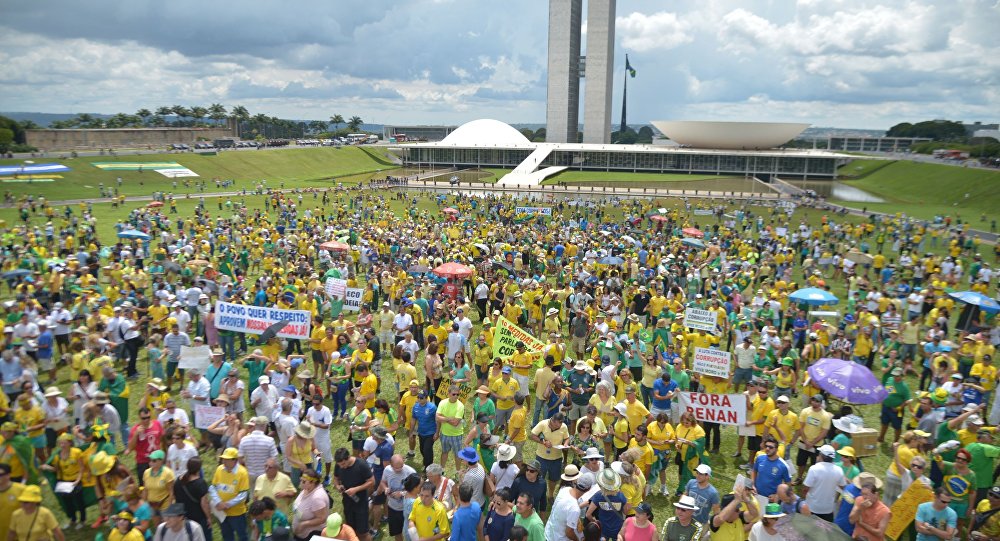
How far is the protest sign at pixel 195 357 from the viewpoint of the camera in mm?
10141

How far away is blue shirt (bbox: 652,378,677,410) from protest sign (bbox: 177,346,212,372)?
7441mm

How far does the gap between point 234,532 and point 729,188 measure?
201 feet

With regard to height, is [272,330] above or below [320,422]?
above

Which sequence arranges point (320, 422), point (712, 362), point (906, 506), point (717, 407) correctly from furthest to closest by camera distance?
point (712, 362), point (717, 407), point (320, 422), point (906, 506)

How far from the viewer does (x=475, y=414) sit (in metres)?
8.30

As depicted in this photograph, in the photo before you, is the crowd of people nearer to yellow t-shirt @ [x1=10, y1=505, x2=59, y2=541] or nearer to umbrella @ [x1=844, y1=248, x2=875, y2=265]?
yellow t-shirt @ [x1=10, y1=505, x2=59, y2=541]

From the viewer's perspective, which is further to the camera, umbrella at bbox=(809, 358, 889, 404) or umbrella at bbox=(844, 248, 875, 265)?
umbrella at bbox=(844, 248, 875, 265)

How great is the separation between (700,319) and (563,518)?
26.6ft

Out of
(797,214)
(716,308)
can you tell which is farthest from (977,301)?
(797,214)

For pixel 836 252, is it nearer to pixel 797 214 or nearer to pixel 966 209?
pixel 797 214

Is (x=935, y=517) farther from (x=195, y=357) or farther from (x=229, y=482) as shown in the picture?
(x=195, y=357)

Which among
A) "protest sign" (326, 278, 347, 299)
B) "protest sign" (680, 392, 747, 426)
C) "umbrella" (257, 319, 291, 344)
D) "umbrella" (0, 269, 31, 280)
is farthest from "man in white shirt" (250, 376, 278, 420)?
"umbrella" (0, 269, 31, 280)

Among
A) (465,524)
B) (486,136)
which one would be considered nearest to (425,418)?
(465,524)

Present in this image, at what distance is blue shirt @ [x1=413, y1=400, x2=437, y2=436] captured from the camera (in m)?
8.49
